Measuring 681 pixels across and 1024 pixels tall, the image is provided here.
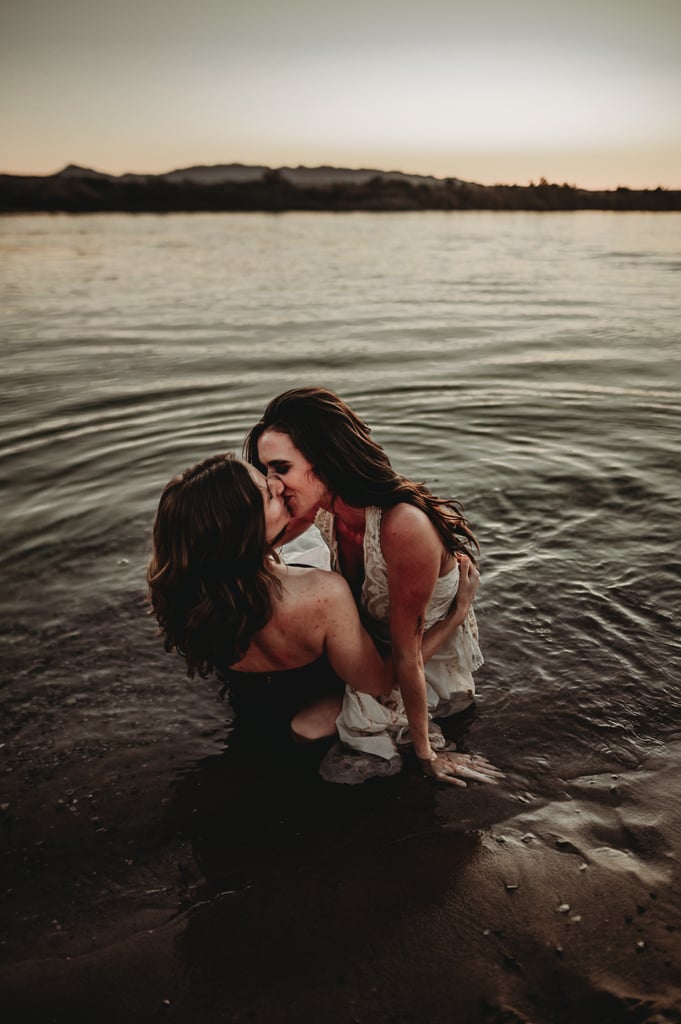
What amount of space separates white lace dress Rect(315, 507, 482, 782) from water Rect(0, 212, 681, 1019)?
300 mm

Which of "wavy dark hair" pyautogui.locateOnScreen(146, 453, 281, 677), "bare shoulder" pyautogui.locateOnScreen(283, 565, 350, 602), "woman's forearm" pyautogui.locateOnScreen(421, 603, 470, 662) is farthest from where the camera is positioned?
"woman's forearm" pyautogui.locateOnScreen(421, 603, 470, 662)

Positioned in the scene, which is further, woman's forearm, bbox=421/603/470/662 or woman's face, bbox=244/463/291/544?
woman's forearm, bbox=421/603/470/662

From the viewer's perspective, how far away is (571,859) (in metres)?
2.96

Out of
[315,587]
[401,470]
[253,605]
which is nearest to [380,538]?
[315,587]

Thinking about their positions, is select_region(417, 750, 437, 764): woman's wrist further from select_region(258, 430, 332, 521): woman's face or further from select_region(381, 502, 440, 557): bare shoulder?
select_region(258, 430, 332, 521): woman's face

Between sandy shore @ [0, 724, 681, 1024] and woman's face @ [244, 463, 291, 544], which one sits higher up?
woman's face @ [244, 463, 291, 544]

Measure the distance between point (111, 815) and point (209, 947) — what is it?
97 centimetres

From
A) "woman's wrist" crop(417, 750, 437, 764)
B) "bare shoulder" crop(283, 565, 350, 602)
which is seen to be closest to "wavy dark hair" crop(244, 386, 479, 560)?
"bare shoulder" crop(283, 565, 350, 602)

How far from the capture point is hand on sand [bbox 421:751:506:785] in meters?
3.50

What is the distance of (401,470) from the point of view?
25.0 feet

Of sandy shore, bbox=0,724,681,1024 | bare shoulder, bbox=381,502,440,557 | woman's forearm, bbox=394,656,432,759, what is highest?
bare shoulder, bbox=381,502,440,557

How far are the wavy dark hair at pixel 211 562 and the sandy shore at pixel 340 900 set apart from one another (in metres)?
0.93

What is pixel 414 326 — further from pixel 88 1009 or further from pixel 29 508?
pixel 88 1009

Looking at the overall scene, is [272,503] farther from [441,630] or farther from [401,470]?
[401,470]
